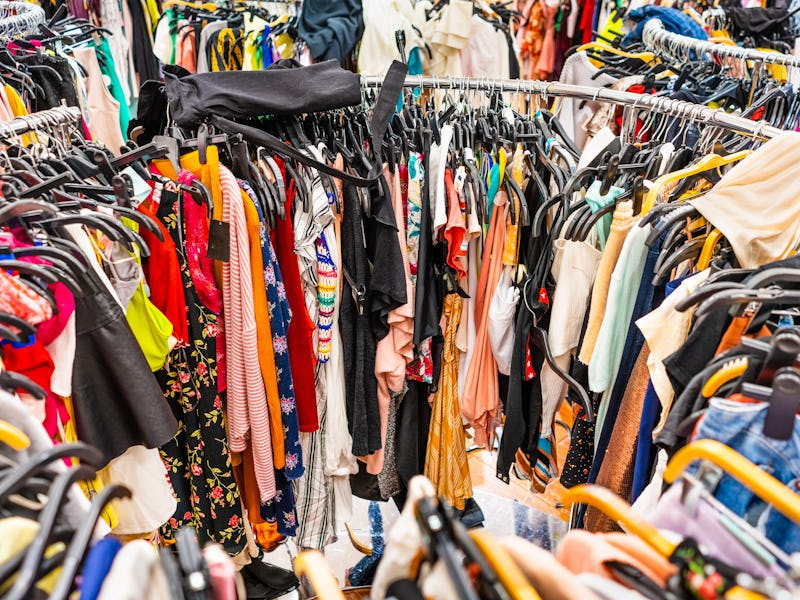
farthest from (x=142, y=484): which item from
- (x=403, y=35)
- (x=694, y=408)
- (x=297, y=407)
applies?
(x=403, y=35)

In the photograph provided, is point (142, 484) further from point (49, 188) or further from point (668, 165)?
point (668, 165)

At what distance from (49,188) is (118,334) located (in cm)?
23

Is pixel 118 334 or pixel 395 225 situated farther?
pixel 395 225

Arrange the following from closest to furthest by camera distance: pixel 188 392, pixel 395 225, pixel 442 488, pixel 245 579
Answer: pixel 188 392
pixel 395 225
pixel 442 488
pixel 245 579

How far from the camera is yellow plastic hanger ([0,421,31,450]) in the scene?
1.75ft

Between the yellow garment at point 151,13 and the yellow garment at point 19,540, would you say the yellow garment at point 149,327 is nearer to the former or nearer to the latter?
the yellow garment at point 19,540

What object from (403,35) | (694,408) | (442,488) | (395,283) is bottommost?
(442,488)

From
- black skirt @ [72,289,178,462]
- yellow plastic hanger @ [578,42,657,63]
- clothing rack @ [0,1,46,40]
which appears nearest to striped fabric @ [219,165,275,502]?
black skirt @ [72,289,178,462]

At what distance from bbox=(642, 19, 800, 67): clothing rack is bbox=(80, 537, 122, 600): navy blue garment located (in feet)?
6.64

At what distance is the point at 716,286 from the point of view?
72cm

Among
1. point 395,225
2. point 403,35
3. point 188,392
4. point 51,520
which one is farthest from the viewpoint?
point 403,35

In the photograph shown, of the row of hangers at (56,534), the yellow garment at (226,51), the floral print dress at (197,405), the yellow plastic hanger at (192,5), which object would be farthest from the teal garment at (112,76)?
the row of hangers at (56,534)

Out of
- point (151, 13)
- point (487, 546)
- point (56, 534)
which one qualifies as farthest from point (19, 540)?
point (151, 13)

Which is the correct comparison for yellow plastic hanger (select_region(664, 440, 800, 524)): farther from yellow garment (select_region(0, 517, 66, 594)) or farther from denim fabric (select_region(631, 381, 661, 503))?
yellow garment (select_region(0, 517, 66, 594))
